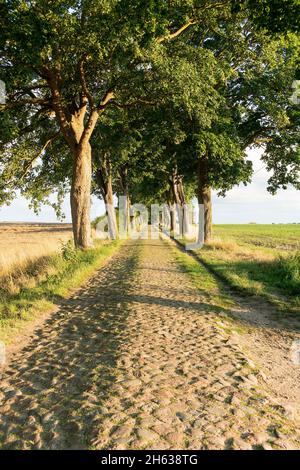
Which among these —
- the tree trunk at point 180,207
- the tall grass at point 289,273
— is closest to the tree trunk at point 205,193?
the tall grass at point 289,273

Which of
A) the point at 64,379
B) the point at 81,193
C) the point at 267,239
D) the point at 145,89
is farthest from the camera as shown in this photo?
the point at 267,239

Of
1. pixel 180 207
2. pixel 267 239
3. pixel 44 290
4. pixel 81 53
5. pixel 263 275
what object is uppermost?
pixel 81 53

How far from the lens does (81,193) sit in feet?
61.5

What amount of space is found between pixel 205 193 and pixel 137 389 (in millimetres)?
20833

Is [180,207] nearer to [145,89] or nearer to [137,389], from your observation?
[145,89]

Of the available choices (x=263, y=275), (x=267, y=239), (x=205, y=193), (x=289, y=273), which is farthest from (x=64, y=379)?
(x=267, y=239)

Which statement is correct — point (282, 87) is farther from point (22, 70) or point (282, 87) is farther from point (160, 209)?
point (160, 209)

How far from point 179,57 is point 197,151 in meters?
4.91

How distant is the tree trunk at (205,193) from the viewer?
23875mm

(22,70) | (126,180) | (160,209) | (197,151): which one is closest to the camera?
(22,70)

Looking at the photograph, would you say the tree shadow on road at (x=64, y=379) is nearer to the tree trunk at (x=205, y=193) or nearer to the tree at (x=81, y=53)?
the tree at (x=81, y=53)

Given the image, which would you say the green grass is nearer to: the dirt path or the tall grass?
the dirt path
